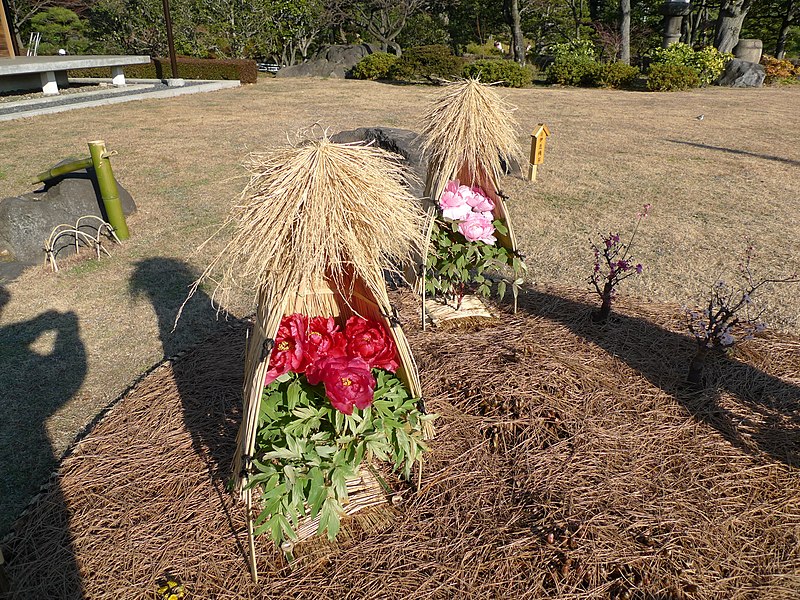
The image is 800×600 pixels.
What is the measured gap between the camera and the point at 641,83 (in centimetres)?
1906

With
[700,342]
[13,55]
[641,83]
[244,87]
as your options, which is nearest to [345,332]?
[700,342]

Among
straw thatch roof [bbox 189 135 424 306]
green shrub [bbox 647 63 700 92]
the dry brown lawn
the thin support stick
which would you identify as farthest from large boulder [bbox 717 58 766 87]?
the thin support stick

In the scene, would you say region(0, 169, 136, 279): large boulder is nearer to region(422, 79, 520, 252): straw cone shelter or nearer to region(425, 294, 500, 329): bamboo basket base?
region(425, 294, 500, 329): bamboo basket base

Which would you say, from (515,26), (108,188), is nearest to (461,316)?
(108,188)

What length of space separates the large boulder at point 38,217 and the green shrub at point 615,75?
1785cm

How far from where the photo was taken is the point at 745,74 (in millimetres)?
18734

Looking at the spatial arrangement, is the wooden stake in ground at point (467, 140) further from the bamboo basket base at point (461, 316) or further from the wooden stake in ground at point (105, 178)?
the wooden stake in ground at point (105, 178)

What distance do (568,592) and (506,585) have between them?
0.23 m

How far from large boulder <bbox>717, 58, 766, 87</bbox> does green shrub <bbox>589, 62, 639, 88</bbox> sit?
3.60 m

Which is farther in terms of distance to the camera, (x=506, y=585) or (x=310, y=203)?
(x=506, y=585)

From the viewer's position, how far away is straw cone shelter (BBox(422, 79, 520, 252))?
130 inches

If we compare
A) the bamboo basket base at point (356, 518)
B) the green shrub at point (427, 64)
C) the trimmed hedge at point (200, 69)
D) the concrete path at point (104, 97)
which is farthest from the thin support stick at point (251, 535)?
the trimmed hedge at point (200, 69)

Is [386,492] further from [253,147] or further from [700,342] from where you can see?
[253,147]

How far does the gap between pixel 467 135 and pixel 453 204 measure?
440 mm
